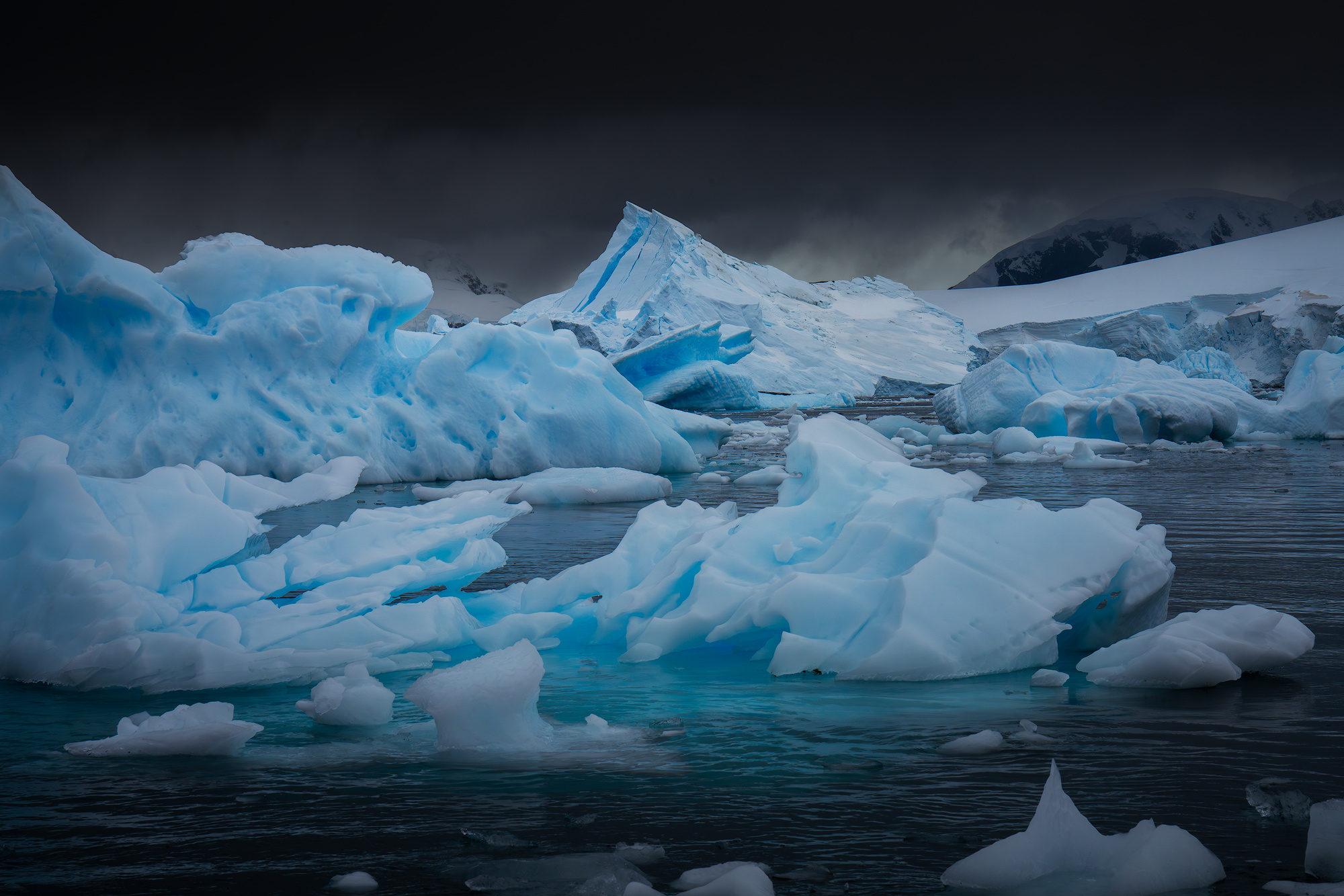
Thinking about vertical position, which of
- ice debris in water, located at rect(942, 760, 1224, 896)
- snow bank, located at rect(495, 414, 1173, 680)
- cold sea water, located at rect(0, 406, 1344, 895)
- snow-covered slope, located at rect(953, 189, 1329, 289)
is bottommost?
ice debris in water, located at rect(942, 760, 1224, 896)

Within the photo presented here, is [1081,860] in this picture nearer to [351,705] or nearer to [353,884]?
[353,884]

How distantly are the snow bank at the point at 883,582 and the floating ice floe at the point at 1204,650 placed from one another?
26cm

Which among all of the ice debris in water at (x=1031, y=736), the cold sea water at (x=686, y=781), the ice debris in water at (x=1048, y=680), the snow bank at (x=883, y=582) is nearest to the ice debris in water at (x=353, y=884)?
the cold sea water at (x=686, y=781)

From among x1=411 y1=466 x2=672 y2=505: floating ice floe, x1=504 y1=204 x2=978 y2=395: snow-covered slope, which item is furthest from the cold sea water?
x1=504 y1=204 x2=978 y2=395: snow-covered slope

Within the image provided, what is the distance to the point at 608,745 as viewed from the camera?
2.86 metres

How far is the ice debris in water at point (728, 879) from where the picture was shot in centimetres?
183

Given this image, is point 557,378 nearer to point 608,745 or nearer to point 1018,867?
point 608,745

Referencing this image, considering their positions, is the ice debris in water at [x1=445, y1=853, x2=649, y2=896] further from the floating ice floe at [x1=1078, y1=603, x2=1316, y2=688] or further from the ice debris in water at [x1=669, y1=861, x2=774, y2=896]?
the floating ice floe at [x1=1078, y1=603, x2=1316, y2=688]

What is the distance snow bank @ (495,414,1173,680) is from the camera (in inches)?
141

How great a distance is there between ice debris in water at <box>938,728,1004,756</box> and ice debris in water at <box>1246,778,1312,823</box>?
1.97ft

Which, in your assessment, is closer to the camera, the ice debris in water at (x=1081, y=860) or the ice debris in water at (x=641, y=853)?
the ice debris in water at (x=1081, y=860)

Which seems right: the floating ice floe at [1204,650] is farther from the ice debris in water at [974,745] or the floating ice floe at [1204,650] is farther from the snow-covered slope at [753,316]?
the snow-covered slope at [753,316]

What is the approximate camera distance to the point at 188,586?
176 inches

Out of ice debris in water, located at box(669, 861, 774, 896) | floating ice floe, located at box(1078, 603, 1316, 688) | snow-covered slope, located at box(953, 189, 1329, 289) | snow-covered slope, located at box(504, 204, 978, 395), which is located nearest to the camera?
ice debris in water, located at box(669, 861, 774, 896)
